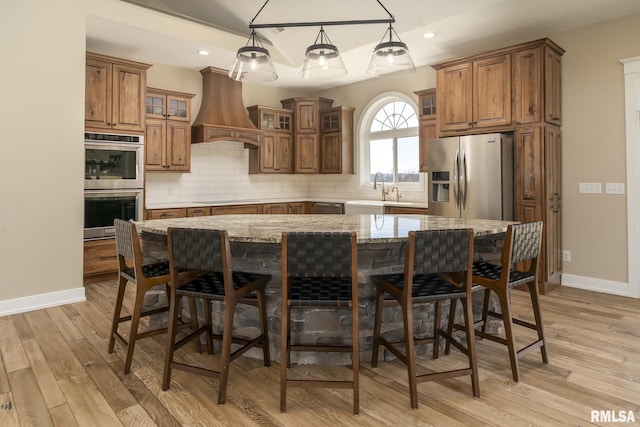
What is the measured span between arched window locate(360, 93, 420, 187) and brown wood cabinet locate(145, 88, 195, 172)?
2.87m

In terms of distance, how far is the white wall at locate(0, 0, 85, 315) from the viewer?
12.1 feet

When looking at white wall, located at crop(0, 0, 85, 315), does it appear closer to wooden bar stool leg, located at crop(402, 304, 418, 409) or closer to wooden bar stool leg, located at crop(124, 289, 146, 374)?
wooden bar stool leg, located at crop(124, 289, 146, 374)

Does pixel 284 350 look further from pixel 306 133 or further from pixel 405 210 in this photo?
pixel 306 133

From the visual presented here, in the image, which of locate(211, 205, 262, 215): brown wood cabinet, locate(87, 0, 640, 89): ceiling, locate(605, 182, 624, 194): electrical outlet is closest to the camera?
locate(87, 0, 640, 89): ceiling

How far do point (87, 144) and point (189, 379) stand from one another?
3256 mm

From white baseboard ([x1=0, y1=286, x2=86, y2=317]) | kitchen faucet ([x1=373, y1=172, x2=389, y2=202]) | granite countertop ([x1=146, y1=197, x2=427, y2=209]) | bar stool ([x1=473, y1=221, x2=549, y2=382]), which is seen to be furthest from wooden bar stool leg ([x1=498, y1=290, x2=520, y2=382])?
kitchen faucet ([x1=373, y1=172, x2=389, y2=202])

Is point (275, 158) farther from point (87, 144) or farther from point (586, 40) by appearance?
point (586, 40)

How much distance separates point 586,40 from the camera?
177 inches

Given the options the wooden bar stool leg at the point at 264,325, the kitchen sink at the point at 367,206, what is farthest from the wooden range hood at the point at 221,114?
the wooden bar stool leg at the point at 264,325

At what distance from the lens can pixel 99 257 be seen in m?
4.73

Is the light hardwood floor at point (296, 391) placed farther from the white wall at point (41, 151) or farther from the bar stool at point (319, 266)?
the white wall at point (41, 151)

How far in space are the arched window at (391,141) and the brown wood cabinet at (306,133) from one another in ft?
2.60

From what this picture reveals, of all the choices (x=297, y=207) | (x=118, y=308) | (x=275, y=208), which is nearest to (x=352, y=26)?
(x=275, y=208)

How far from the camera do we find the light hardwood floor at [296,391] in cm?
202
